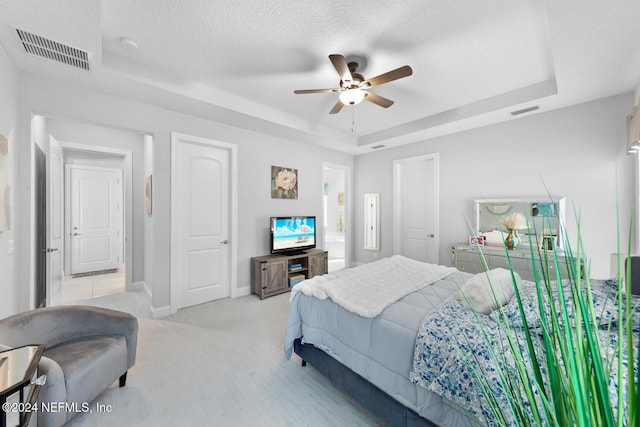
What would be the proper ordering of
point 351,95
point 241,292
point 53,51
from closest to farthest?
point 53,51, point 351,95, point 241,292

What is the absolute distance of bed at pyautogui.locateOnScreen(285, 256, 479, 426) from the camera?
4.91 feet

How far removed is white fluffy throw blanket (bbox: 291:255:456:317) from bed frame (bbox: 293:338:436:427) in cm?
42

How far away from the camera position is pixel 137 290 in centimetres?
431

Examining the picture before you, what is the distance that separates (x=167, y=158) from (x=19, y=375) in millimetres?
2714

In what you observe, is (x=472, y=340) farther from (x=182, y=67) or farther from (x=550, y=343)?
(x=182, y=67)

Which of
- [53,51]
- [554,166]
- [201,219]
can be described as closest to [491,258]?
[554,166]

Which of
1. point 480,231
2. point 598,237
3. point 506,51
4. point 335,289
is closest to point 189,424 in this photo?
point 335,289

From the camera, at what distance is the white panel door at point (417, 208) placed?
4.65m

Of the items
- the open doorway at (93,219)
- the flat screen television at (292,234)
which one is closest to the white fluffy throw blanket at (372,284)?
the flat screen television at (292,234)

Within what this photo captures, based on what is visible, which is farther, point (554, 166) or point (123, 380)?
point (554, 166)

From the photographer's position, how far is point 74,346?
181 centimetres

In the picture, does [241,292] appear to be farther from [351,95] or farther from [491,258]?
[491,258]

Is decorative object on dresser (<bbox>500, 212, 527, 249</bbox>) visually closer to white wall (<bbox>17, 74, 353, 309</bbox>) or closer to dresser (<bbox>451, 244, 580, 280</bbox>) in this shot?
dresser (<bbox>451, 244, 580, 280</bbox>)

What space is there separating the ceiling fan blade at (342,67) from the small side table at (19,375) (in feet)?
8.20
